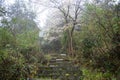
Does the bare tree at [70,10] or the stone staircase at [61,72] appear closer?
the stone staircase at [61,72]

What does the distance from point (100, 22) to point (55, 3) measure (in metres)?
8.18

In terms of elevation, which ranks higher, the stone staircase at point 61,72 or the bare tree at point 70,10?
the bare tree at point 70,10

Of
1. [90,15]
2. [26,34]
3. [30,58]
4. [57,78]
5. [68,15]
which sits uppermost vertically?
[68,15]

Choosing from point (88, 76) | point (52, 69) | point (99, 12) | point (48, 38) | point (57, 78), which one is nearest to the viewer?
point (99, 12)

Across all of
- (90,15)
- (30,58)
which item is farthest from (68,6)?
(90,15)

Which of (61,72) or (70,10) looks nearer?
(61,72)

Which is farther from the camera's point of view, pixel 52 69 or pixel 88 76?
pixel 52 69

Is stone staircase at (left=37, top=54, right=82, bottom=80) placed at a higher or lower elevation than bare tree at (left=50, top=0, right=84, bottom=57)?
lower

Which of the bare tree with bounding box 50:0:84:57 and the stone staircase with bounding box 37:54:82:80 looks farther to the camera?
the bare tree with bounding box 50:0:84:57

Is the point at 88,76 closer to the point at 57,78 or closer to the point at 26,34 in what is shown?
the point at 57,78

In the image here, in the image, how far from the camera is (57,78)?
317 inches

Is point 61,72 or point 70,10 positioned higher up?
point 70,10

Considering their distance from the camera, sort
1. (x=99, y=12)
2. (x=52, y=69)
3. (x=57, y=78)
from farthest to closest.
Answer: (x=52, y=69) → (x=57, y=78) → (x=99, y=12)

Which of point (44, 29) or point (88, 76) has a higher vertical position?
point (44, 29)
